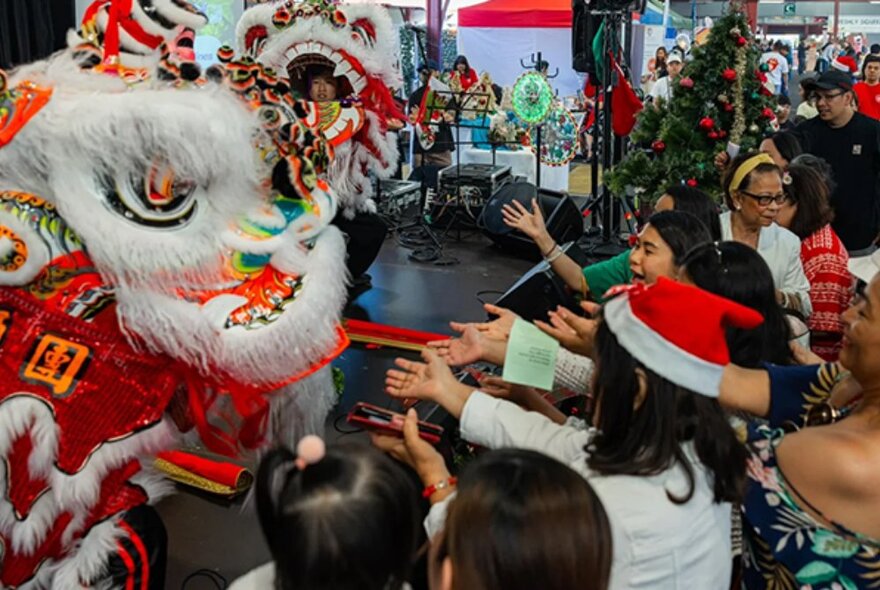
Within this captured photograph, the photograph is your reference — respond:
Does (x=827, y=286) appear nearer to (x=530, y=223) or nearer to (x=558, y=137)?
(x=530, y=223)

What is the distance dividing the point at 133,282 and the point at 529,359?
844 mm

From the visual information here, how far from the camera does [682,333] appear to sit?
4.27ft

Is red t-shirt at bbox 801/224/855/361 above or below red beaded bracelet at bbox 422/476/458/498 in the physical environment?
below

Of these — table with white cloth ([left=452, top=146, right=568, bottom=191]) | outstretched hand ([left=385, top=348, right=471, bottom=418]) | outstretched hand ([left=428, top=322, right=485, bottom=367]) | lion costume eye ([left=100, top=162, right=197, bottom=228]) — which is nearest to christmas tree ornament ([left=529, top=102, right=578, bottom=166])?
table with white cloth ([left=452, top=146, right=568, bottom=191])

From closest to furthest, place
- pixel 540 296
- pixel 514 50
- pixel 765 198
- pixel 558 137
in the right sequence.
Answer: pixel 765 198
pixel 540 296
pixel 558 137
pixel 514 50

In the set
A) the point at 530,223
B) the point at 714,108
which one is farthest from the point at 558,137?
the point at 530,223

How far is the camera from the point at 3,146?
1.48m

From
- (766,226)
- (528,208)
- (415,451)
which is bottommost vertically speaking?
(528,208)

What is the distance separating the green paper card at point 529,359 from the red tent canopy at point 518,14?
1020 centimetres

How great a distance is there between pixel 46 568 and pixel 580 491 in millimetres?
1119

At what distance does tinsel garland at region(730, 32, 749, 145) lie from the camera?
4145mm

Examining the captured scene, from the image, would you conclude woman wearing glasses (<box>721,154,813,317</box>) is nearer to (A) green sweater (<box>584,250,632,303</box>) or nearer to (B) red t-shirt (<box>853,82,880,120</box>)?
(A) green sweater (<box>584,250,632,303</box>)

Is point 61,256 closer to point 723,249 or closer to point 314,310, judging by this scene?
point 314,310

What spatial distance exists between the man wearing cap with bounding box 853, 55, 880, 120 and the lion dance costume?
581 centimetres
